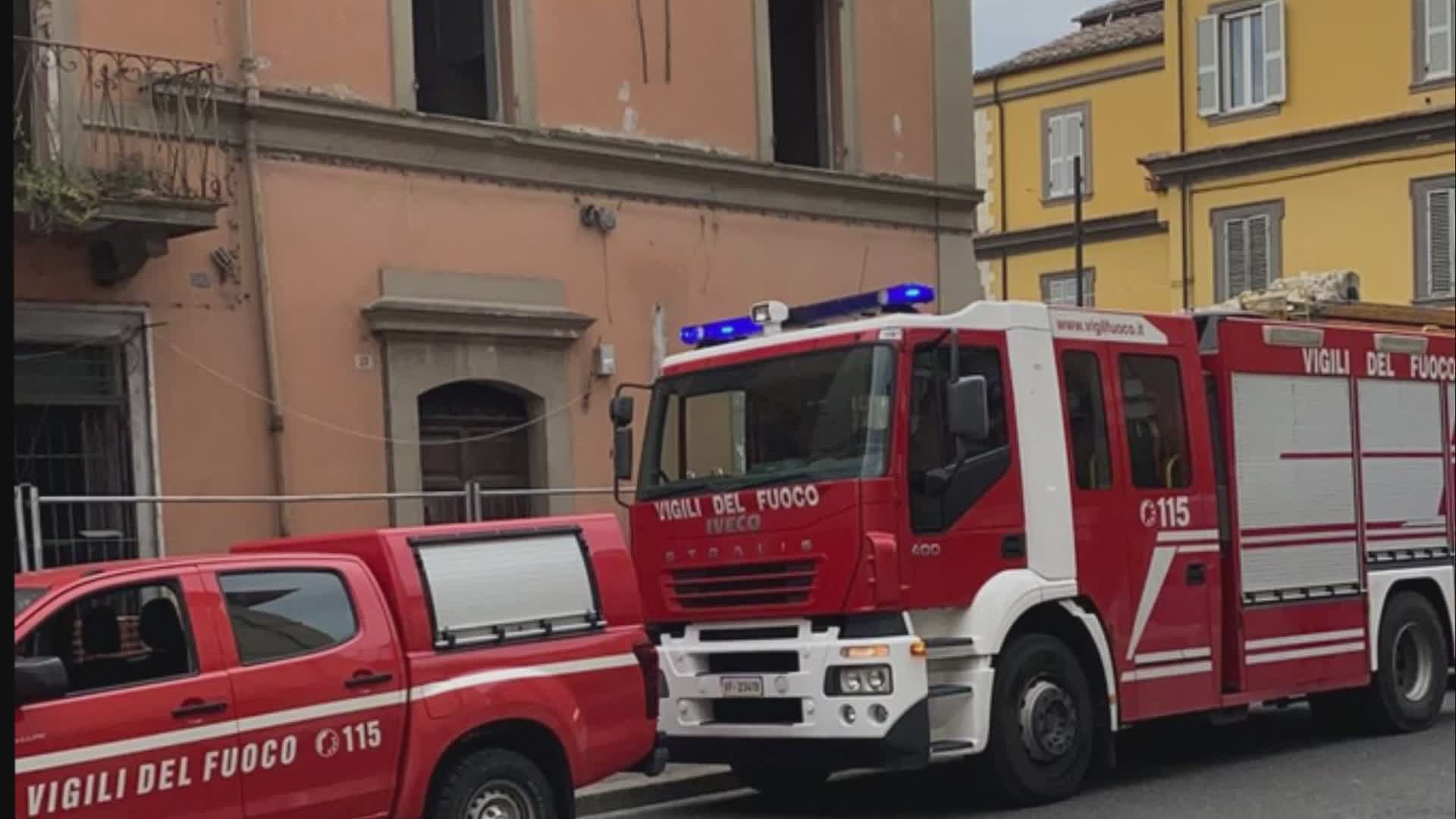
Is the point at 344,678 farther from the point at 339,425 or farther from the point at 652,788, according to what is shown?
the point at 339,425

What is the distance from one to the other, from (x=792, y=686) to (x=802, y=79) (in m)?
8.97

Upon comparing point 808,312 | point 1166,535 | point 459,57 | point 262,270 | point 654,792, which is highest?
point 459,57

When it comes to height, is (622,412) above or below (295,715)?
above

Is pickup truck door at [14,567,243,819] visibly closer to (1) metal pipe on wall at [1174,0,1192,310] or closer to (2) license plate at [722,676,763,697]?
(2) license plate at [722,676,763,697]

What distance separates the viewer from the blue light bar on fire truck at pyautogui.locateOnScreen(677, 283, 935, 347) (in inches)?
392

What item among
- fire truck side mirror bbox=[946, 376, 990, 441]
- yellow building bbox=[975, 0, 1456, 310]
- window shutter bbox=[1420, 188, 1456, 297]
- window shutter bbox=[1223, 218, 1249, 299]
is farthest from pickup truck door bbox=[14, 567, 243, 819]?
window shutter bbox=[1223, 218, 1249, 299]

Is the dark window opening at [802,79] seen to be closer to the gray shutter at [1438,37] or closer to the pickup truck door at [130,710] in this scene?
the gray shutter at [1438,37]

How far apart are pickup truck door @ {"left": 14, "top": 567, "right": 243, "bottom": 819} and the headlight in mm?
3286

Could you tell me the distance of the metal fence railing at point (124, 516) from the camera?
1117 centimetres

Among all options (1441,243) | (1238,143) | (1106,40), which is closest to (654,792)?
(1106,40)

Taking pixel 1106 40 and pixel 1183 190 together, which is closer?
pixel 1106 40

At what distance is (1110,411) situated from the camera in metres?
10.6

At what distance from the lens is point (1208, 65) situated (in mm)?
10781

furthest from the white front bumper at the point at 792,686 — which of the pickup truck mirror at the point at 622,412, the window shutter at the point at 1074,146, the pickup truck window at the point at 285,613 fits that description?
the window shutter at the point at 1074,146
